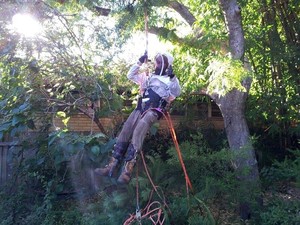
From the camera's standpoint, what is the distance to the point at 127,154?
202 inches

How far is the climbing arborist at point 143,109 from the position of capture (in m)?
5.05

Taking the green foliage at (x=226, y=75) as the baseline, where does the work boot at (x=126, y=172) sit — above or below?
below

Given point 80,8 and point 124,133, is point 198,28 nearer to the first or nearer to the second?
point 80,8

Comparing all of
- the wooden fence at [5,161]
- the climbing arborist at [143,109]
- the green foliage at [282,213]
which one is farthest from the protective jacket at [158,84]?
the wooden fence at [5,161]

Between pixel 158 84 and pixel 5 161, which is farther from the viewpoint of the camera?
pixel 5 161

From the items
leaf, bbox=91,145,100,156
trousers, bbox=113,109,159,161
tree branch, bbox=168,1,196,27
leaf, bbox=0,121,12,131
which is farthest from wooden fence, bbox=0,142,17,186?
trousers, bbox=113,109,159,161

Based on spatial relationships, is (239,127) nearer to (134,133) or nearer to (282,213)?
(282,213)

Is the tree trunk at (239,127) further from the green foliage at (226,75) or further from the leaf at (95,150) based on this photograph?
the leaf at (95,150)

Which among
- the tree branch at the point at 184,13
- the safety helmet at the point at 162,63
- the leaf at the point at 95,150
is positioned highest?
the tree branch at the point at 184,13

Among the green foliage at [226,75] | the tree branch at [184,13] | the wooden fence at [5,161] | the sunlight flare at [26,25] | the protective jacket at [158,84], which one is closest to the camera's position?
the protective jacket at [158,84]

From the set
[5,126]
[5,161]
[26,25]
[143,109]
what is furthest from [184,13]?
[5,161]

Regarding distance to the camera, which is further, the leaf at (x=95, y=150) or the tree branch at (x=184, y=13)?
the tree branch at (x=184, y=13)

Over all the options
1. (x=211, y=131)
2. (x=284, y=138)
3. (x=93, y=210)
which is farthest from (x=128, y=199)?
(x=284, y=138)

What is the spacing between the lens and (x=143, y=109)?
5.22 meters
